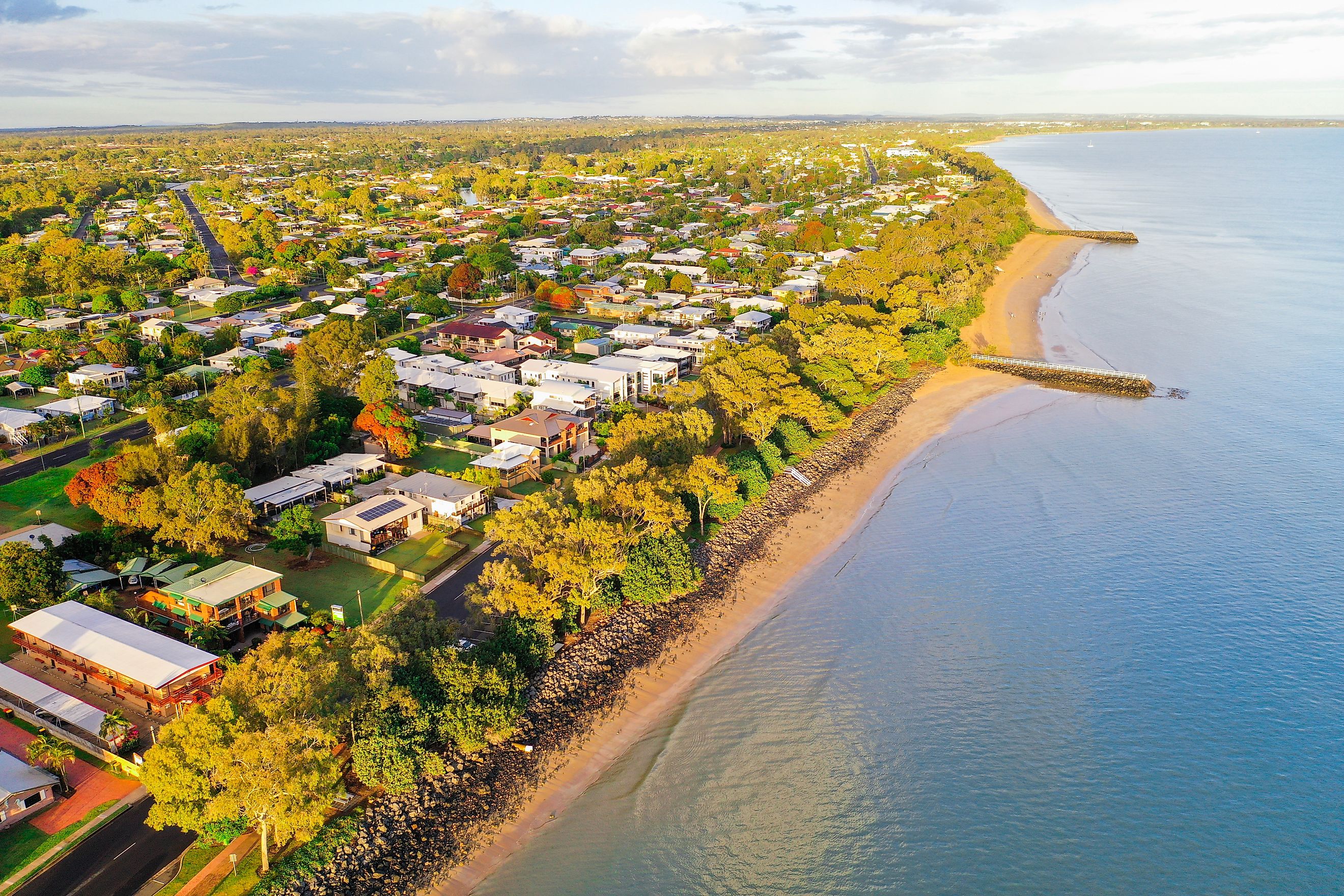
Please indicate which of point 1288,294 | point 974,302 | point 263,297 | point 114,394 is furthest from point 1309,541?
point 263,297

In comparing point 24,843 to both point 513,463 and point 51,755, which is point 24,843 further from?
point 513,463

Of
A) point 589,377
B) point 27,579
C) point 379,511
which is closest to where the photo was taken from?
point 27,579

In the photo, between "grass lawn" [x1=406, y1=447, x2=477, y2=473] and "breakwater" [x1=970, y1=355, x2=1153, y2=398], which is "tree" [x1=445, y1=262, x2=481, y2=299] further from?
"breakwater" [x1=970, y1=355, x2=1153, y2=398]

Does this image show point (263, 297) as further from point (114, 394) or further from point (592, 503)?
point (592, 503)

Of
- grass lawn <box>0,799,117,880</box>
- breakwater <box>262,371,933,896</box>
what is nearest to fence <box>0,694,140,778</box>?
grass lawn <box>0,799,117,880</box>

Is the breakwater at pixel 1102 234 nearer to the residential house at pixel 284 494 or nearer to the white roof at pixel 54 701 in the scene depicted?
the residential house at pixel 284 494

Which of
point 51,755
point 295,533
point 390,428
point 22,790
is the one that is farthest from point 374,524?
point 22,790

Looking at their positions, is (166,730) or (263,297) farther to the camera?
(263,297)
